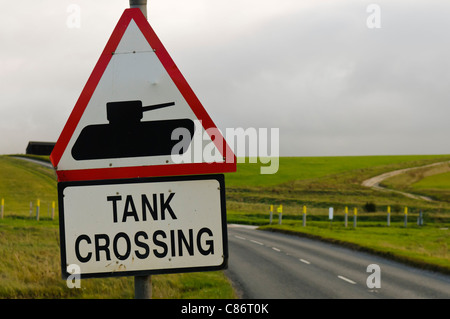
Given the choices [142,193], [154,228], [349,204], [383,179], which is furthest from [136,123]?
[383,179]

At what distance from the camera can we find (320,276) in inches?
538

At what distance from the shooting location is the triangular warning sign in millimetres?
3057

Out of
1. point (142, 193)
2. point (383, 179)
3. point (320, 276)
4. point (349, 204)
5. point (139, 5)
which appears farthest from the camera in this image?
point (383, 179)

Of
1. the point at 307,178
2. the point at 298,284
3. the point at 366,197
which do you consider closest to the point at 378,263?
the point at 298,284

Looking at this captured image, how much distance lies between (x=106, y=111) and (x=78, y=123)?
18 centimetres

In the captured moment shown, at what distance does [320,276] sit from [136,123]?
11420mm

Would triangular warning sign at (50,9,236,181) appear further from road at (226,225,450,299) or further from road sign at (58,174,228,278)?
road at (226,225,450,299)

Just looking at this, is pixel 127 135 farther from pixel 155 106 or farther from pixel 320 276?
pixel 320 276

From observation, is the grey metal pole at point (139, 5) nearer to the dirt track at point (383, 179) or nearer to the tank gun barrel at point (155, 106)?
the tank gun barrel at point (155, 106)

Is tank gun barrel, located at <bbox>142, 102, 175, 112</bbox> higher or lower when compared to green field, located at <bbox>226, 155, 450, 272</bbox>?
higher

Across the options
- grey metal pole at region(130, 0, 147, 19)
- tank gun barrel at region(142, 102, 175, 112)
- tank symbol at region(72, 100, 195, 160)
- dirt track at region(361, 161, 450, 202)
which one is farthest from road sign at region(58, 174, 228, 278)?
dirt track at region(361, 161, 450, 202)

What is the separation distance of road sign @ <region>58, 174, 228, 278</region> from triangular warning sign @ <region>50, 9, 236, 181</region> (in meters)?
0.09

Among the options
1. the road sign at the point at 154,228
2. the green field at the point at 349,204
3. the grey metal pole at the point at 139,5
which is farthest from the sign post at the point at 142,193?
the green field at the point at 349,204

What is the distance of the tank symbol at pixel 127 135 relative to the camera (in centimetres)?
308
